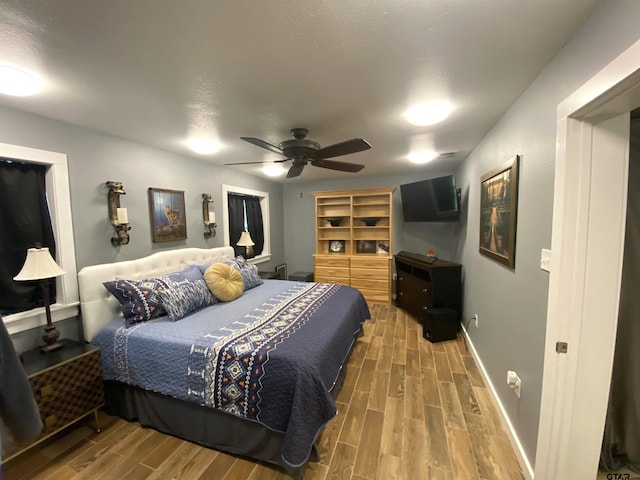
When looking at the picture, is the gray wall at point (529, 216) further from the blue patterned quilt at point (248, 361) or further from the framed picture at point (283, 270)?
the framed picture at point (283, 270)

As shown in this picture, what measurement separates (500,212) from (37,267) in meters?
3.41

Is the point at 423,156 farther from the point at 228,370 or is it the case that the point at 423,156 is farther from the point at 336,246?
the point at 228,370

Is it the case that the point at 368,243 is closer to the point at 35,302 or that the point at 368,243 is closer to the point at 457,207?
the point at 457,207

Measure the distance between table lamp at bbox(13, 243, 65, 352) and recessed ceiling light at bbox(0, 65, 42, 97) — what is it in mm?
982

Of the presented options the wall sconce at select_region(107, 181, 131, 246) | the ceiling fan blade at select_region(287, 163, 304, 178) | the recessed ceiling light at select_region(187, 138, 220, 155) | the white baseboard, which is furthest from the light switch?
the wall sconce at select_region(107, 181, 131, 246)

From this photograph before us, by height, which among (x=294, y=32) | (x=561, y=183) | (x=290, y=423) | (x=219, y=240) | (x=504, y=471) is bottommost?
(x=504, y=471)

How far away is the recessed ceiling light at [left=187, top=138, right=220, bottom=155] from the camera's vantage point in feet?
8.78

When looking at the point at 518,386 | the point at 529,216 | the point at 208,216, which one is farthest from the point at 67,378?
the point at 529,216

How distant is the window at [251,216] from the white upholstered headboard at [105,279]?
1124 mm

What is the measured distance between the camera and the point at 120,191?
Result: 2.48 m

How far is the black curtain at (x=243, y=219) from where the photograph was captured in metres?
4.19

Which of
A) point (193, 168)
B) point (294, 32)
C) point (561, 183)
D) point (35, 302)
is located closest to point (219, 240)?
point (193, 168)

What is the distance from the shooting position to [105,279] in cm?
231

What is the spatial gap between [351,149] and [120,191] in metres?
2.23
